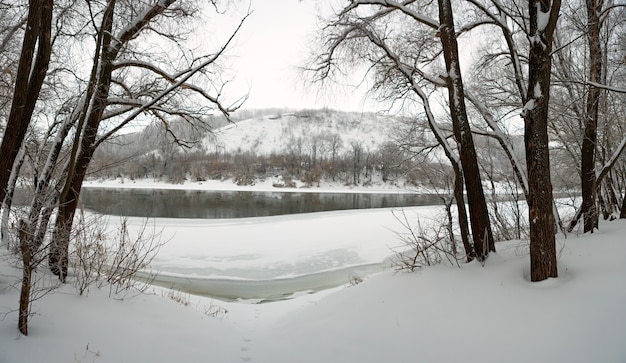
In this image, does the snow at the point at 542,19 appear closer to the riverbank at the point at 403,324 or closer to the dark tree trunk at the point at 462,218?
the dark tree trunk at the point at 462,218

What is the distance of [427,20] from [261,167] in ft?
200

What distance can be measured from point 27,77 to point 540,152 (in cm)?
549

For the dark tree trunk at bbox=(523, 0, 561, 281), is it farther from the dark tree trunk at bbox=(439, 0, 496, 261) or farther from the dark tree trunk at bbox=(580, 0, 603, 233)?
the dark tree trunk at bbox=(580, 0, 603, 233)

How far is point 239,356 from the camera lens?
11.9ft

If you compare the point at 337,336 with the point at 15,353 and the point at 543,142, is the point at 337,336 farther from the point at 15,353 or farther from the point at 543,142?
the point at 543,142

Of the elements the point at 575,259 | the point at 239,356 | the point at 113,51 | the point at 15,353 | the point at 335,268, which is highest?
the point at 113,51

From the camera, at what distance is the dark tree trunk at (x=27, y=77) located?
10.8ft

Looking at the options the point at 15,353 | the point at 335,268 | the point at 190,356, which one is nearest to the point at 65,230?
the point at 15,353

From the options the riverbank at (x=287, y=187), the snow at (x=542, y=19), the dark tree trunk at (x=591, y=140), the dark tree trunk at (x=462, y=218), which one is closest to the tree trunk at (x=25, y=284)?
the dark tree trunk at (x=462, y=218)

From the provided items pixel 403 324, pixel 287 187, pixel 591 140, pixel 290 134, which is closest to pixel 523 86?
pixel 591 140

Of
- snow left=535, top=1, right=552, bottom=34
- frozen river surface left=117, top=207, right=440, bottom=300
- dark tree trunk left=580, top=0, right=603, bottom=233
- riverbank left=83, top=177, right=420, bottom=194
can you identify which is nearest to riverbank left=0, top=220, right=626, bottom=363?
dark tree trunk left=580, top=0, right=603, bottom=233

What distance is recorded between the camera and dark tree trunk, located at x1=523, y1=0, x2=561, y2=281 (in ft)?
11.9

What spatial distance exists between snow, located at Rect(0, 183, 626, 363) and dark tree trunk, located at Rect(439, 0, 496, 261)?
0.40m

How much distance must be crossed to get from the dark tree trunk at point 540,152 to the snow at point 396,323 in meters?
0.31
